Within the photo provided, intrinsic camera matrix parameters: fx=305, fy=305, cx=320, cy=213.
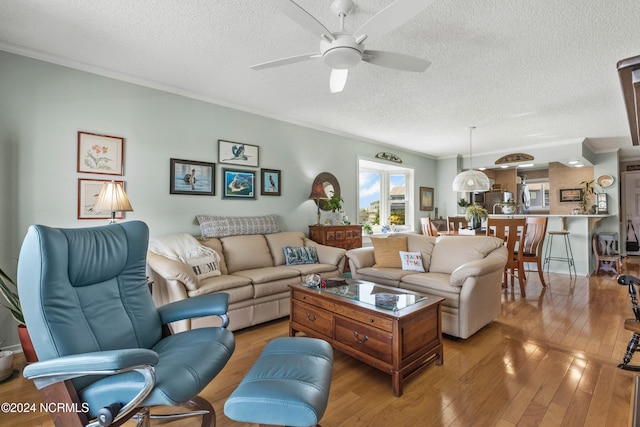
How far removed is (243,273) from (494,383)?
8.00ft

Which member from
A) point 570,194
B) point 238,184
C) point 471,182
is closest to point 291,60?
point 238,184

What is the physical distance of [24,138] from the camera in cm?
263

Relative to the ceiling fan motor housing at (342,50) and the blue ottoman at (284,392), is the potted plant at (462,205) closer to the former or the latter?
the ceiling fan motor housing at (342,50)

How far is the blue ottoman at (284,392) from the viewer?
3.92 feet

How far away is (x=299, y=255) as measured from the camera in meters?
3.88

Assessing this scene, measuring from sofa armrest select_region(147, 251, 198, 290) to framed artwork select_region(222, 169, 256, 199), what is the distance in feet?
4.45

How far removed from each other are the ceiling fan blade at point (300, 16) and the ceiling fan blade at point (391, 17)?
0.72 ft

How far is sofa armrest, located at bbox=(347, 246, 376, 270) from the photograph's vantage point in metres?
3.71

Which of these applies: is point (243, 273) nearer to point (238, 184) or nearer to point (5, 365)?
point (238, 184)

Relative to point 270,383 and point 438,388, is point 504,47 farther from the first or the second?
point 270,383

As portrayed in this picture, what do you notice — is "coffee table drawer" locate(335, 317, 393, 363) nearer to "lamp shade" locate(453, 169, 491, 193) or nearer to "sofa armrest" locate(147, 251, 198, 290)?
"sofa armrest" locate(147, 251, 198, 290)

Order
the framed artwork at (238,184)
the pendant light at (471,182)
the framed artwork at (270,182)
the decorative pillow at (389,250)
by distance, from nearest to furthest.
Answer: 1. the decorative pillow at (389,250)
2. the framed artwork at (238,184)
3. the framed artwork at (270,182)
4. the pendant light at (471,182)

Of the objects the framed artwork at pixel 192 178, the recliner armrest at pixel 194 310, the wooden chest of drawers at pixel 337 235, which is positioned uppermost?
the framed artwork at pixel 192 178

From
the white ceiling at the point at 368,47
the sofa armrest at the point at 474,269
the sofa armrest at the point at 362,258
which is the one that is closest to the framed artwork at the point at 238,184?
the white ceiling at the point at 368,47
